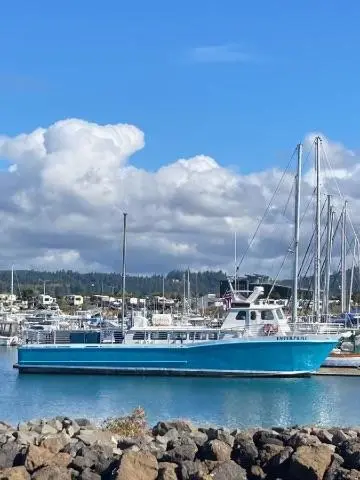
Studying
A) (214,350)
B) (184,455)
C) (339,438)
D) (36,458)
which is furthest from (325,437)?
(214,350)

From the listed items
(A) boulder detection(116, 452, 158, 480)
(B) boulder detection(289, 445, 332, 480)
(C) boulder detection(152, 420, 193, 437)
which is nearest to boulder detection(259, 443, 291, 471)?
(B) boulder detection(289, 445, 332, 480)

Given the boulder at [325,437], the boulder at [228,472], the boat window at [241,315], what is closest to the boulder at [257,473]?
the boulder at [228,472]

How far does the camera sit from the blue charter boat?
48031 mm

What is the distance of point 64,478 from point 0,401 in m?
25.8

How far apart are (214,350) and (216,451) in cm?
3456

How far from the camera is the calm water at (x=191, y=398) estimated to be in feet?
109

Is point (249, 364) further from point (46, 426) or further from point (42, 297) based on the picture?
point (42, 297)

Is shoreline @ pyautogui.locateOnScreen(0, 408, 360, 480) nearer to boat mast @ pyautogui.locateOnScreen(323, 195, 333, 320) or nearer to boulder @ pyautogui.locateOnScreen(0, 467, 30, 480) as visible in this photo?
boulder @ pyautogui.locateOnScreen(0, 467, 30, 480)

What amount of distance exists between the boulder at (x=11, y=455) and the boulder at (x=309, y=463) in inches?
174

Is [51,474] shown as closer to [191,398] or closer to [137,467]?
[137,467]

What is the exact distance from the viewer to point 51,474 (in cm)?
1375

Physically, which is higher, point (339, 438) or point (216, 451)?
point (339, 438)

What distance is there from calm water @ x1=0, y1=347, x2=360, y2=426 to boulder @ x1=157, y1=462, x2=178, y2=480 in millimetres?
15544

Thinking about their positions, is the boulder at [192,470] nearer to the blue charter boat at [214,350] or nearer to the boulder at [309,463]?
the boulder at [309,463]
